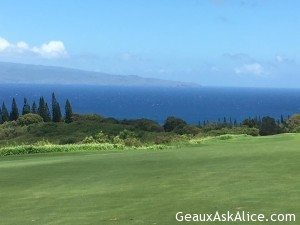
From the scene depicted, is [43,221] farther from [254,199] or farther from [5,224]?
[254,199]

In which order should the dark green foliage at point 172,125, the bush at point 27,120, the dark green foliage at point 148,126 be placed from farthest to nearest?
the bush at point 27,120 < the dark green foliage at point 172,125 < the dark green foliage at point 148,126

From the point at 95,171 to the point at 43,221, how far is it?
835cm

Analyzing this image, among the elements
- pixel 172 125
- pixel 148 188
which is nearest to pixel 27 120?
pixel 172 125

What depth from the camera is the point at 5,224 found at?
11.1 m

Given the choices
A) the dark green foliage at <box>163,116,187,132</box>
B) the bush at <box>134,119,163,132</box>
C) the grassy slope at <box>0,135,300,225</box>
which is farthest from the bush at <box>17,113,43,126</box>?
the grassy slope at <box>0,135,300,225</box>

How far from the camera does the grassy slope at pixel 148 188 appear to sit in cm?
1100

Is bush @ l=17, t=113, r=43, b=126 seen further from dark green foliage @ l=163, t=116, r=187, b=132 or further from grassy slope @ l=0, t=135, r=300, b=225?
grassy slope @ l=0, t=135, r=300, b=225

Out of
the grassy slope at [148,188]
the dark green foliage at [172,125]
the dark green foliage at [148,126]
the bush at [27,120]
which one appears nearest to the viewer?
the grassy slope at [148,188]

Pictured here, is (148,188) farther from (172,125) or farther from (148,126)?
(172,125)

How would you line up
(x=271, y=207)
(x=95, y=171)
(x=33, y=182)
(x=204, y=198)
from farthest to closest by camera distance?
(x=95, y=171)
(x=33, y=182)
(x=204, y=198)
(x=271, y=207)

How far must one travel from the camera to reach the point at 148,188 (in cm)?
1426

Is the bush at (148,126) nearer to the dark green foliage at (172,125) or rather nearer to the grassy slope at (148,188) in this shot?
the dark green foliage at (172,125)

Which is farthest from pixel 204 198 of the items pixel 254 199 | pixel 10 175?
pixel 10 175

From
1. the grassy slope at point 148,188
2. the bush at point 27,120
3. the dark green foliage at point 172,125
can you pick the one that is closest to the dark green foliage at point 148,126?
the dark green foliage at point 172,125
